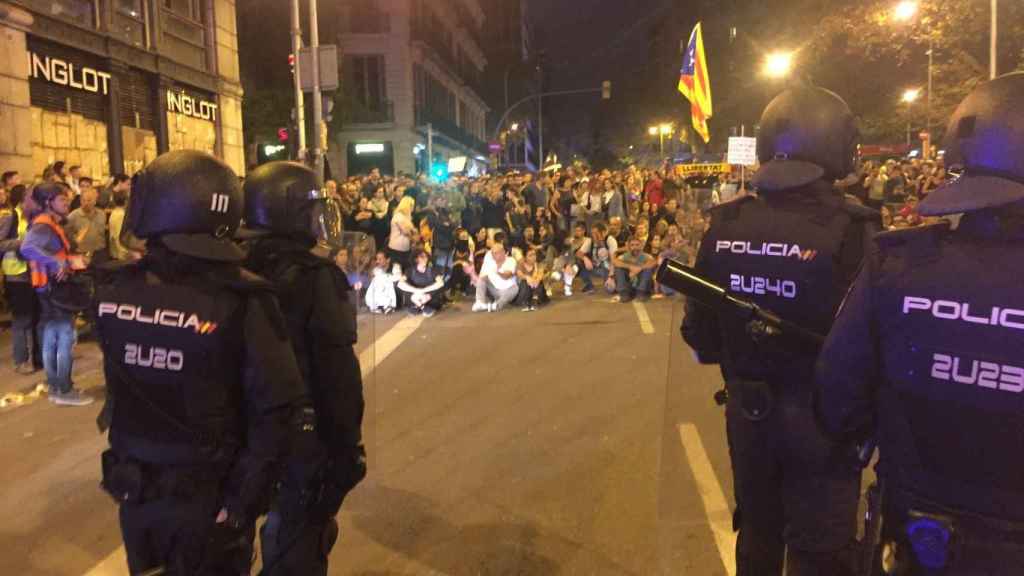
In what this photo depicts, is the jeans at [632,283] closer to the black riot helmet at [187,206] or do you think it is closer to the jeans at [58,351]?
the jeans at [58,351]

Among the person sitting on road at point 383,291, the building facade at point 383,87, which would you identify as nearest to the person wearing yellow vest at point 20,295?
the person sitting on road at point 383,291

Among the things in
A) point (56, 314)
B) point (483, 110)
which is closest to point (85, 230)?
point (56, 314)

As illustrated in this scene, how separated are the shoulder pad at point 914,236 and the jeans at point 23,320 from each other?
7.98 meters

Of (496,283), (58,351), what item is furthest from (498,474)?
(496,283)

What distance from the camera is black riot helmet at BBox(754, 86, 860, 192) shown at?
2.93 meters

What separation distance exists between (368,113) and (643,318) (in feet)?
104

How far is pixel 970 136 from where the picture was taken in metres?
1.97

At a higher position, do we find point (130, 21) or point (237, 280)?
point (130, 21)

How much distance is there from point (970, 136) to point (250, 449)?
6.76 ft

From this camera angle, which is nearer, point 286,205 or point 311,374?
point 311,374

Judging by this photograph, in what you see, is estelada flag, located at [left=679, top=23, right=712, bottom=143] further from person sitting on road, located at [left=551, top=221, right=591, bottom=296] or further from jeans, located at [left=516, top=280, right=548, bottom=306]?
jeans, located at [left=516, top=280, right=548, bottom=306]

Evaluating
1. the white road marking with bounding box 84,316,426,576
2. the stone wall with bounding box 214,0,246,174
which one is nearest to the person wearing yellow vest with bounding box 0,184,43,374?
the white road marking with bounding box 84,316,426,576

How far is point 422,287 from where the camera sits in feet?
40.7

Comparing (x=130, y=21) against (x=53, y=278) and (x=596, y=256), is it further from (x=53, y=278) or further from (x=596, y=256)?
(x=53, y=278)
